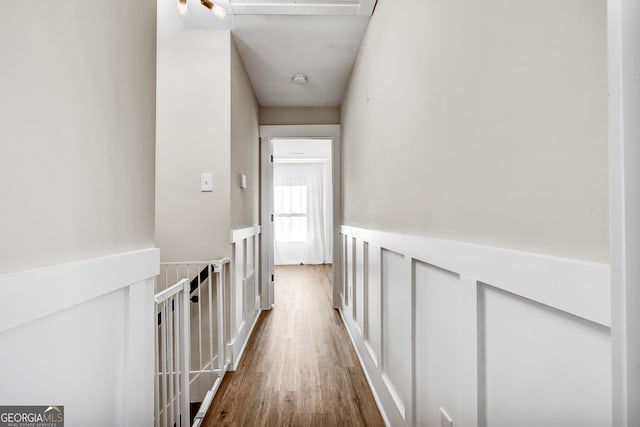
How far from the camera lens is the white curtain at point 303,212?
812 centimetres

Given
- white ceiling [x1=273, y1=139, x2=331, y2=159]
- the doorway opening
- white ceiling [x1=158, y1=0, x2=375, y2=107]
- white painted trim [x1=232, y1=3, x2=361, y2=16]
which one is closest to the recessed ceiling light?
white ceiling [x1=158, y1=0, x2=375, y2=107]

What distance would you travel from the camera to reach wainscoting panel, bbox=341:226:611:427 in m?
0.54

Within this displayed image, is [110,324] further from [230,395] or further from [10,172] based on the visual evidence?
[230,395]

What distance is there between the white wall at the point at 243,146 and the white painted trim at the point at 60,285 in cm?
158

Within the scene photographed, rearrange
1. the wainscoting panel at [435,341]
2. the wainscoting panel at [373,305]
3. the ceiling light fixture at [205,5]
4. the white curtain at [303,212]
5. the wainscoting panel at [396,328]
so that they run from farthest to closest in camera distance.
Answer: the white curtain at [303,212] → the wainscoting panel at [373,305] → the ceiling light fixture at [205,5] → the wainscoting panel at [396,328] → the wainscoting panel at [435,341]

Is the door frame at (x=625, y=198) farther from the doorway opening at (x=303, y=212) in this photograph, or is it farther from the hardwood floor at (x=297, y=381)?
the doorway opening at (x=303, y=212)

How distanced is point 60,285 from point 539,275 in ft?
2.96

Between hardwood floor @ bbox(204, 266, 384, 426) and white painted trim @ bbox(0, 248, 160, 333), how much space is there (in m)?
1.29

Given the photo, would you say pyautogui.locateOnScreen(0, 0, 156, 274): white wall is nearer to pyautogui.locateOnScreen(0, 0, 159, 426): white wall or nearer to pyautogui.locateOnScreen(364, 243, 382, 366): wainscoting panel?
pyautogui.locateOnScreen(0, 0, 159, 426): white wall

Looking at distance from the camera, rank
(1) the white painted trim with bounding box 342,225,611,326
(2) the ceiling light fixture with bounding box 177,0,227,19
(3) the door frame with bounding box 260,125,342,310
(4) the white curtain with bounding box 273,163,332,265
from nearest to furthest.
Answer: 1. (1) the white painted trim with bounding box 342,225,611,326
2. (2) the ceiling light fixture with bounding box 177,0,227,19
3. (3) the door frame with bounding box 260,125,342,310
4. (4) the white curtain with bounding box 273,163,332,265

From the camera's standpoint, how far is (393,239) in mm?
1633

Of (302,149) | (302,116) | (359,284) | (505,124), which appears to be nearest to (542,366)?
(505,124)

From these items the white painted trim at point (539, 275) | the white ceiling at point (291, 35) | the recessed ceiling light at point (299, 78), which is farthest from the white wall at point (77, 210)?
the recessed ceiling light at point (299, 78)

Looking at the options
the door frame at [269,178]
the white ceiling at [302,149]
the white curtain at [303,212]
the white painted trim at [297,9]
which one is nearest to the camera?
the white painted trim at [297,9]
